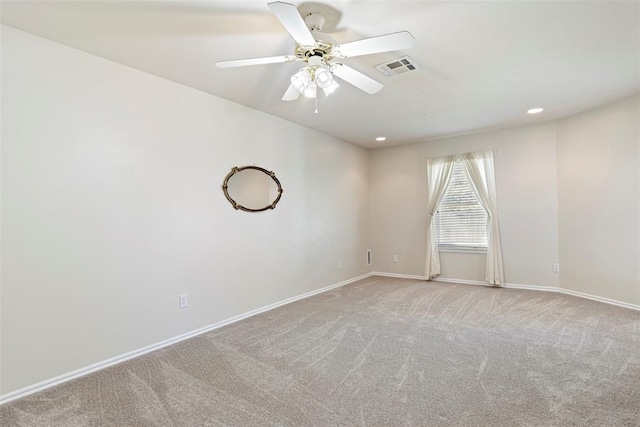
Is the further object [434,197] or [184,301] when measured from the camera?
[434,197]

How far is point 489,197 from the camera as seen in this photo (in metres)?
4.92

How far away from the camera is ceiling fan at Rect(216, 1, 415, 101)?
1738 millimetres

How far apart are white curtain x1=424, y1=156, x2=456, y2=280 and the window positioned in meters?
0.10

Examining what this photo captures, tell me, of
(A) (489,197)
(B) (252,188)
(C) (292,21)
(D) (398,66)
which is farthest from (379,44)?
(A) (489,197)

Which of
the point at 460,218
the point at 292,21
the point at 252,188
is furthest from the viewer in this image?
the point at 460,218

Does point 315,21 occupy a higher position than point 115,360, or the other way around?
point 315,21

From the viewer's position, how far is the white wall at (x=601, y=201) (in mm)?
3664

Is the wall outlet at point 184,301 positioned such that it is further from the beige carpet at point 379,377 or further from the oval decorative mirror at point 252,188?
the oval decorative mirror at point 252,188

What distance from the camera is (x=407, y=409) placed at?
6.22 feet

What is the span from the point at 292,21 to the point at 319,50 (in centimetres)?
41

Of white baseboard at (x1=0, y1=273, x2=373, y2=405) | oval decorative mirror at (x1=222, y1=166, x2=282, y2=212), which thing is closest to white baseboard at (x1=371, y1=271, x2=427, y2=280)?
white baseboard at (x1=0, y1=273, x2=373, y2=405)

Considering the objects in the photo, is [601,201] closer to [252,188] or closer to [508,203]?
[508,203]

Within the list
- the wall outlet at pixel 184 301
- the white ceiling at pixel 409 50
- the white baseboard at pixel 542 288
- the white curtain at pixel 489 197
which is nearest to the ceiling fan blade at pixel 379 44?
the white ceiling at pixel 409 50

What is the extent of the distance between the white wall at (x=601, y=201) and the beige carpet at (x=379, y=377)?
564mm
